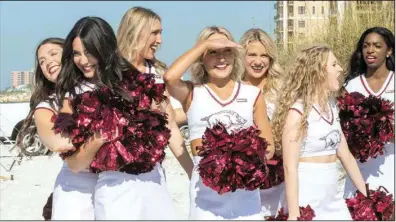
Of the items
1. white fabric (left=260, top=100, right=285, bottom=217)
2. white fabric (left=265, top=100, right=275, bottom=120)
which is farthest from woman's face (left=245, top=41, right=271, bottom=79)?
white fabric (left=260, top=100, right=285, bottom=217)

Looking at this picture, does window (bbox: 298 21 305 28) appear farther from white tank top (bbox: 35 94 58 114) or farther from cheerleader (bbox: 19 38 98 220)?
white tank top (bbox: 35 94 58 114)

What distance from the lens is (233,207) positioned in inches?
167

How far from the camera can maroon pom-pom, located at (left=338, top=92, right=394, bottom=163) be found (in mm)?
5367

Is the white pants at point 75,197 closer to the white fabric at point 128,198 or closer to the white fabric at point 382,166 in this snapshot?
the white fabric at point 128,198

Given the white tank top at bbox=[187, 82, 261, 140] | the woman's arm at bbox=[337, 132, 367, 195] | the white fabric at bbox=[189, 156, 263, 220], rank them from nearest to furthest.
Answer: the white fabric at bbox=[189, 156, 263, 220] → the white tank top at bbox=[187, 82, 261, 140] → the woman's arm at bbox=[337, 132, 367, 195]

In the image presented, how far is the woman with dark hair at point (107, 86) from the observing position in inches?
157

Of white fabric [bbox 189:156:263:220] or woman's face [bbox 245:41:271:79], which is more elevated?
woman's face [bbox 245:41:271:79]

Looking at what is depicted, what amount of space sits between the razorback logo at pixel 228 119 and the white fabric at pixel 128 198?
1.67ft

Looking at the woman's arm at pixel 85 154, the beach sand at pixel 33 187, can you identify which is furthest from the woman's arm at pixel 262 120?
the beach sand at pixel 33 187

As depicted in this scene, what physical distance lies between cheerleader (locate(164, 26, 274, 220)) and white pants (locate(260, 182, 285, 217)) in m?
0.52

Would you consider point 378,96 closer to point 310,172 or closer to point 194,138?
point 310,172

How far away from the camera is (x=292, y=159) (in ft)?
14.2

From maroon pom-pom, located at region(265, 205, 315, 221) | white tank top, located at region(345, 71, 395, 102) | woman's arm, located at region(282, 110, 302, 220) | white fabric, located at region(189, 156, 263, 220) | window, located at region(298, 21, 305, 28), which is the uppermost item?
window, located at region(298, 21, 305, 28)

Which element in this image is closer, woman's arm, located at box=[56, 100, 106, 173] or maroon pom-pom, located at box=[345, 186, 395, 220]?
woman's arm, located at box=[56, 100, 106, 173]
